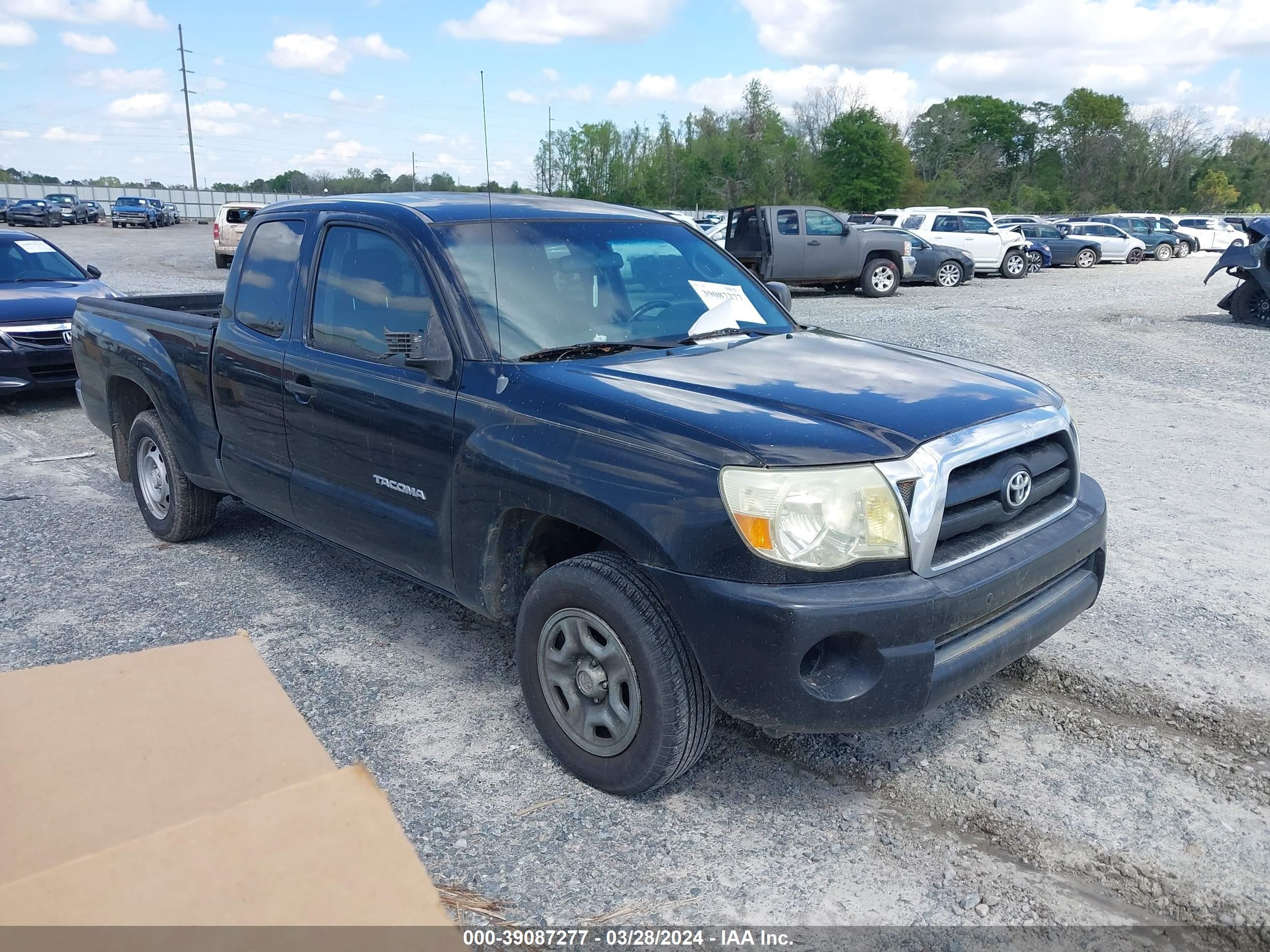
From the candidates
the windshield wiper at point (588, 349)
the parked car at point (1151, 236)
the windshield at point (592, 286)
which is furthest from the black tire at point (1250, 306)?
the parked car at point (1151, 236)

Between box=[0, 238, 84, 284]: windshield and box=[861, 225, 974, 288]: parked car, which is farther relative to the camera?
box=[861, 225, 974, 288]: parked car

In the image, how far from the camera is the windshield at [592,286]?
3.71m

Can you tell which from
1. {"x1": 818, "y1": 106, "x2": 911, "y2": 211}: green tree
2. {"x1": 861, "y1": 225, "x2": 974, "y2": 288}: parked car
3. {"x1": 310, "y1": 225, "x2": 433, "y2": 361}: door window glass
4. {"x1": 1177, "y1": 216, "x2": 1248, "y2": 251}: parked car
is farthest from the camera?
{"x1": 818, "y1": 106, "x2": 911, "y2": 211}: green tree

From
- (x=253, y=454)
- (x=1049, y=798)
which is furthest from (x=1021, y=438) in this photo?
(x=253, y=454)

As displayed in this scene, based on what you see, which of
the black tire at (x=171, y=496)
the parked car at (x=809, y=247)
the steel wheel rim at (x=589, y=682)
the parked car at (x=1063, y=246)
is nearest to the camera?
the steel wheel rim at (x=589, y=682)

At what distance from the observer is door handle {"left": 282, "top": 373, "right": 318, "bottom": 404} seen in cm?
416

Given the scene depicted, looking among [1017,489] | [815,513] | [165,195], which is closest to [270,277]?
[815,513]

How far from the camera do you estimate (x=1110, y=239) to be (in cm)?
3341

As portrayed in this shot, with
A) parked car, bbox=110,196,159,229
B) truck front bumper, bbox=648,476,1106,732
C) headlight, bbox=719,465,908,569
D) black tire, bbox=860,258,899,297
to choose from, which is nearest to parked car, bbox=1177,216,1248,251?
black tire, bbox=860,258,899,297

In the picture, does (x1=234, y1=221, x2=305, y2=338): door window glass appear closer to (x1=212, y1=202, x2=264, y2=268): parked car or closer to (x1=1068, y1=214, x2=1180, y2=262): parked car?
(x1=212, y1=202, x2=264, y2=268): parked car

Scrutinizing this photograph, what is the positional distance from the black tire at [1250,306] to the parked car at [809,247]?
6.60m

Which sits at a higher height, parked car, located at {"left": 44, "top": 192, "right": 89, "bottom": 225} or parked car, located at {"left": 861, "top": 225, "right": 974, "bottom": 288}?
parked car, located at {"left": 44, "top": 192, "right": 89, "bottom": 225}

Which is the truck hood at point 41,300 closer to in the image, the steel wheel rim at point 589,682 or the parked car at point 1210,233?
the steel wheel rim at point 589,682

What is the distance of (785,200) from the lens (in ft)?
247
